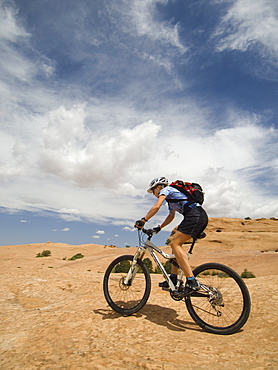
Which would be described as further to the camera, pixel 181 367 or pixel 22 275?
pixel 22 275

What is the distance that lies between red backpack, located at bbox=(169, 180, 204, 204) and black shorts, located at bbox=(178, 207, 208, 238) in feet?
0.56

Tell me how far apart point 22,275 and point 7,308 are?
3.15 meters

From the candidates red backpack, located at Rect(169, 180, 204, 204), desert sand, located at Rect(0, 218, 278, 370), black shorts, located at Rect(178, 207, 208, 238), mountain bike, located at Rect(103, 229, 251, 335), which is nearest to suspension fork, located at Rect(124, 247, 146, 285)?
mountain bike, located at Rect(103, 229, 251, 335)

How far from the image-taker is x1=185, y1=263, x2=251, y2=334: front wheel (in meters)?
3.95

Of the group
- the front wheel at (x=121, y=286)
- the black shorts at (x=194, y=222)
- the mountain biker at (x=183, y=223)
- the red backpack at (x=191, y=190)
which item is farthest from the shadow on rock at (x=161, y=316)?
the red backpack at (x=191, y=190)

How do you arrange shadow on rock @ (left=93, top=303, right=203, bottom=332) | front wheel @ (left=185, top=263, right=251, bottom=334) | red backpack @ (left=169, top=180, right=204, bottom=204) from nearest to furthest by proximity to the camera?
front wheel @ (left=185, top=263, right=251, bottom=334), shadow on rock @ (left=93, top=303, right=203, bottom=332), red backpack @ (left=169, top=180, right=204, bottom=204)

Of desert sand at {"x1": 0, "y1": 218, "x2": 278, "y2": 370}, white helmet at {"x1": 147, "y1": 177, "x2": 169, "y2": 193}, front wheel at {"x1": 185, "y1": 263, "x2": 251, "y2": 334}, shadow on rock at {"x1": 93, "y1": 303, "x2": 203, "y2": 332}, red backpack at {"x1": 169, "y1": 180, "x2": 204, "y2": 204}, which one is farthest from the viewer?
white helmet at {"x1": 147, "y1": 177, "x2": 169, "y2": 193}

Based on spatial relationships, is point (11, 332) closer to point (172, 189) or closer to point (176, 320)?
point (176, 320)

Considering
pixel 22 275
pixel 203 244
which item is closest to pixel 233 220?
Result: pixel 203 244

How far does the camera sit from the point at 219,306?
172 inches

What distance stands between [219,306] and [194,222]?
1494 millimetres

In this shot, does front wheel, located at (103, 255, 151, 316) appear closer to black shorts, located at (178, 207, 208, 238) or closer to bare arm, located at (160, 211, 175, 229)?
bare arm, located at (160, 211, 175, 229)

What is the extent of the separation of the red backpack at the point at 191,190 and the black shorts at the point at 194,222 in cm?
17

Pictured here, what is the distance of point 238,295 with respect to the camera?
198 inches
